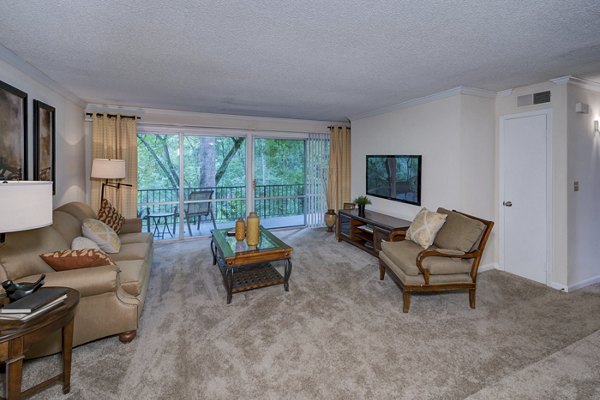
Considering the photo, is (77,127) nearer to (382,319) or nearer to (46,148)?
(46,148)

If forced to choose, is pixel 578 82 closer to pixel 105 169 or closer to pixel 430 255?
pixel 430 255

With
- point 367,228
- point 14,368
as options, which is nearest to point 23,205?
point 14,368

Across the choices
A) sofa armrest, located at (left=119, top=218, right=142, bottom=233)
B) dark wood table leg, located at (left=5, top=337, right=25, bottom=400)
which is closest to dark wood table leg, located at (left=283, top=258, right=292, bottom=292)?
dark wood table leg, located at (left=5, top=337, right=25, bottom=400)

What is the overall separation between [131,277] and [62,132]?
2595 millimetres

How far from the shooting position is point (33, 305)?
1.56 meters

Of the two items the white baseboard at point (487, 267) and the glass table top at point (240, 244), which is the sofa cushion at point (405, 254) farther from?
the white baseboard at point (487, 267)

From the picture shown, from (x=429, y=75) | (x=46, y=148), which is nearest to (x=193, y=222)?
(x=46, y=148)

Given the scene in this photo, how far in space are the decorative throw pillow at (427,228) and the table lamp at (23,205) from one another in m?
3.11

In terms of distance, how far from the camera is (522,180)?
3.59 metres

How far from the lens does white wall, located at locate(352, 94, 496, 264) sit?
3627mm

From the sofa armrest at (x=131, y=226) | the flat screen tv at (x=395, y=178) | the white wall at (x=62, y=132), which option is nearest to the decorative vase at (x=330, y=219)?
the flat screen tv at (x=395, y=178)

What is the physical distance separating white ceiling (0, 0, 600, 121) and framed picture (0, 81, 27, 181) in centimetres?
37

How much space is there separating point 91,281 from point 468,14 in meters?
2.98

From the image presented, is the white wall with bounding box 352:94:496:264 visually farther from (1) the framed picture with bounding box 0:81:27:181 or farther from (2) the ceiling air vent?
(1) the framed picture with bounding box 0:81:27:181
